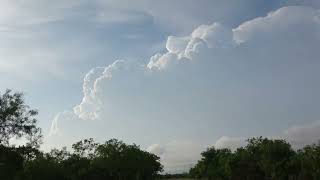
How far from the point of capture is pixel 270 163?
10488 centimetres

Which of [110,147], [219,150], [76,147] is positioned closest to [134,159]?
[110,147]

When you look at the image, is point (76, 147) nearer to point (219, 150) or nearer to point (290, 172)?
point (290, 172)

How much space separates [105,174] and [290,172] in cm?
3475

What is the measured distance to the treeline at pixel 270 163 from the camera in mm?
90206

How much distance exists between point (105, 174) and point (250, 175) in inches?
1303

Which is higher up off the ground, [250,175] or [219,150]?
[219,150]

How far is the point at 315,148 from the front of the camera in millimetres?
90062

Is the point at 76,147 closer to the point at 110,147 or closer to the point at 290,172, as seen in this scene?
the point at 110,147

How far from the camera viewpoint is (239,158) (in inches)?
4712

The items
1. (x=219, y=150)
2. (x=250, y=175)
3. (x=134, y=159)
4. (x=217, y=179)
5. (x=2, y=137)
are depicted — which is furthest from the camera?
(x=219, y=150)

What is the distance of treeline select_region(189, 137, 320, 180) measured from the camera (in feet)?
296

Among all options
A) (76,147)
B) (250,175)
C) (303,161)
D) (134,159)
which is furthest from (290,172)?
(76,147)

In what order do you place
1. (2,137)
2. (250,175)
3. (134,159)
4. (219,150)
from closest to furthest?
(2,137)
(134,159)
(250,175)
(219,150)

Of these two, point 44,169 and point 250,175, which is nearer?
point 44,169
